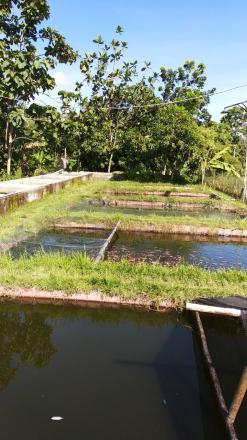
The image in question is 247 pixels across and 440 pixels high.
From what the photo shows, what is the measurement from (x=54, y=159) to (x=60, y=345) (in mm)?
22814

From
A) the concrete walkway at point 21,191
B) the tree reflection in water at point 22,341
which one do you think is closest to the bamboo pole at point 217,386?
the tree reflection in water at point 22,341

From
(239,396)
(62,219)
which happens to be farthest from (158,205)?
(239,396)

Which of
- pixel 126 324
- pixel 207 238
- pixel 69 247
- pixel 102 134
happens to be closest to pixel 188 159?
pixel 102 134

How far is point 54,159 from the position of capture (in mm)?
26672

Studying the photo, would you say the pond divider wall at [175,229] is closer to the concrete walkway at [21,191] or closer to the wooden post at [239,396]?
the concrete walkway at [21,191]

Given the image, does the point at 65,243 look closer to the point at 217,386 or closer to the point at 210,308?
the point at 210,308

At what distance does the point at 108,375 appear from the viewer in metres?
4.10

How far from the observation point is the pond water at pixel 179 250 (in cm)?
870

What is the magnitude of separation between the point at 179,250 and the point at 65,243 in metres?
2.59

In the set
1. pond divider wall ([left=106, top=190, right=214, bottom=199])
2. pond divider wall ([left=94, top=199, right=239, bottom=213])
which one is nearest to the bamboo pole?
pond divider wall ([left=94, top=199, right=239, bottom=213])

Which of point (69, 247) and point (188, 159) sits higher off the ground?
point (188, 159)

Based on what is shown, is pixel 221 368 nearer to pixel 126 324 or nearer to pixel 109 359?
pixel 109 359

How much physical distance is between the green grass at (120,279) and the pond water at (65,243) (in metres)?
1.14

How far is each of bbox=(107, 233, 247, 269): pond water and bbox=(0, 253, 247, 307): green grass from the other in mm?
1581
